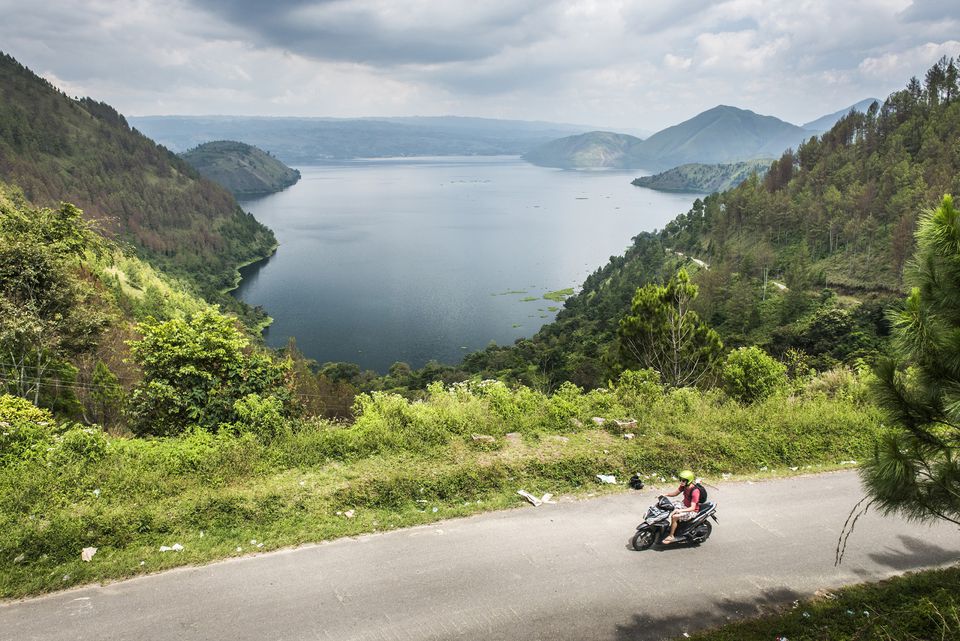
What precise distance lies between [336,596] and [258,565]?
1.65 meters

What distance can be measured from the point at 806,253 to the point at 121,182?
187 metres

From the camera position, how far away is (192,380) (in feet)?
54.4

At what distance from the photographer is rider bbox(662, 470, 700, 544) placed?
10.0 m

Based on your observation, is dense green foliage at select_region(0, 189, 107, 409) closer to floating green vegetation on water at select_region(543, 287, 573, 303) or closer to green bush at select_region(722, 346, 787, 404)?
green bush at select_region(722, 346, 787, 404)

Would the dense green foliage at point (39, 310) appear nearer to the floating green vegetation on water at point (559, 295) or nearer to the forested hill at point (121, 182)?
the floating green vegetation on water at point (559, 295)

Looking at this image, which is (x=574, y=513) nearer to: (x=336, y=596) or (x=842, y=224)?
(x=336, y=596)

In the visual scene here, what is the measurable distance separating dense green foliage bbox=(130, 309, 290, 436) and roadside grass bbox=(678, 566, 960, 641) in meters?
13.1

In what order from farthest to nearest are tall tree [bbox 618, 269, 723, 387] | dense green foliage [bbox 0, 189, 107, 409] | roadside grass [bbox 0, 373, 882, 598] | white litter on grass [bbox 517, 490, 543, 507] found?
tall tree [bbox 618, 269, 723, 387] < dense green foliage [bbox 0, 189, 107, 409] < white litter on grass [bbox 517, 490, 543, 507] < roadside grass [bbox 0, 373, 882, 598]

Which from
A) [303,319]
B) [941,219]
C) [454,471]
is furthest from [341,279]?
[941,219]

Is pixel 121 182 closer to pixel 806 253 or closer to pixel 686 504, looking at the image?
pixel 806 253

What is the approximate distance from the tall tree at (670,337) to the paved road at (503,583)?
1171cm

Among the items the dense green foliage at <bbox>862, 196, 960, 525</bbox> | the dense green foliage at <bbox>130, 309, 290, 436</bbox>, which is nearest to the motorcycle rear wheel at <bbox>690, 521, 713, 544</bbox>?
the dense green foliage at <bbox>862, 196, 960, 525</bbox>

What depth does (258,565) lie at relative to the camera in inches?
363

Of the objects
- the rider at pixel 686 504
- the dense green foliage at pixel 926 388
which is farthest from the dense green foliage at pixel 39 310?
the dense green foliage at pixel 926 388
